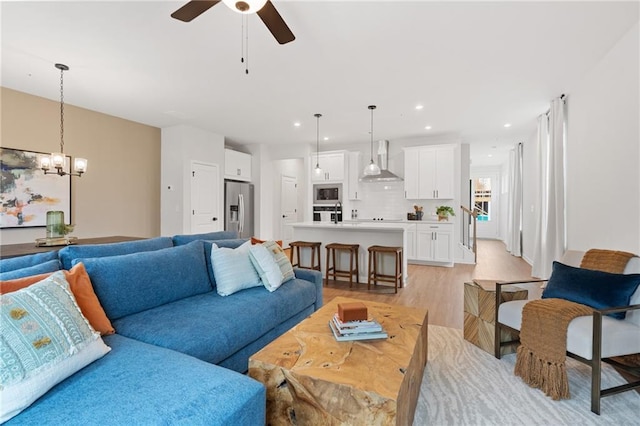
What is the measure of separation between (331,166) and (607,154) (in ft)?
16.3

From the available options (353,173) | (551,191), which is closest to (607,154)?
(551,191)

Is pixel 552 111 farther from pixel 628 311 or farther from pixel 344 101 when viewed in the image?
pixel 628 311

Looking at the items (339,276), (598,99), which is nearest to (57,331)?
(339,276)

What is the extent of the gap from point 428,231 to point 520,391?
4.43 metres

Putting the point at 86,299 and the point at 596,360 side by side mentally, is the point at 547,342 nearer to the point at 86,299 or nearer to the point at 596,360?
the point at 596,360

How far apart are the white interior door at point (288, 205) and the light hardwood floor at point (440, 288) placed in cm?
353

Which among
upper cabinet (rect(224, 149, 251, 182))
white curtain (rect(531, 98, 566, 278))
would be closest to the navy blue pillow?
Result: white curtain (rect(531, 98, 566, 278))

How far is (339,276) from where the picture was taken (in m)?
4.81

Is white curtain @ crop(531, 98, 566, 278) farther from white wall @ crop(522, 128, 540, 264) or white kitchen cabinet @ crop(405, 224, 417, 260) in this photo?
white kitchen cabinet @ crop(405, 224, 417, 260)

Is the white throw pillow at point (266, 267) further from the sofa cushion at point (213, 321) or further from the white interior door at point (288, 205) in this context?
the white interior door at point (288, 205)

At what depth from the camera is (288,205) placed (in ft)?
28.2

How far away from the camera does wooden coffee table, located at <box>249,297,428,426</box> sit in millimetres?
1186

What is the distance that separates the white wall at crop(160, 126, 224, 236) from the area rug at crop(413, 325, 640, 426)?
16.3 ft

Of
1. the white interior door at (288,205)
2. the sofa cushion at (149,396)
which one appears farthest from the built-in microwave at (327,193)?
the sofa cushion at (149,396)
